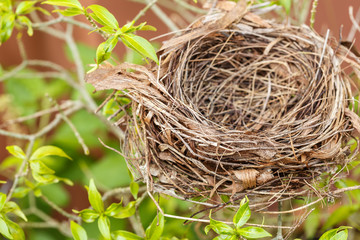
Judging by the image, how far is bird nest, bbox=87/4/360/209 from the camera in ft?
2.12

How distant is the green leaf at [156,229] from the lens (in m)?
0.65

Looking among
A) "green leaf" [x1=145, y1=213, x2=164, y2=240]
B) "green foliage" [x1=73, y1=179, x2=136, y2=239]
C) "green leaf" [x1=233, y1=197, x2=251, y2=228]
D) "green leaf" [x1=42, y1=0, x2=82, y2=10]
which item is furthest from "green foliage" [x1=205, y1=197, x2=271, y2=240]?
"green leaf" [x1=42, y1=0, x2=82, y2=10]

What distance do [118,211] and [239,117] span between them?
1.34ft

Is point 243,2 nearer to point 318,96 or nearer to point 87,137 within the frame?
point 318,96

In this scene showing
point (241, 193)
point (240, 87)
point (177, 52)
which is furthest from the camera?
point (240, 87)

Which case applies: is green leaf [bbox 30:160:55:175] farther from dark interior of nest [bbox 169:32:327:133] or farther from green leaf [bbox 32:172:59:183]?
dark interior of nest [bbox 169:32:327:133]

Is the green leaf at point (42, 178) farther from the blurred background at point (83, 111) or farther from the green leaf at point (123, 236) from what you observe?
the blurred background at point (83, 111)

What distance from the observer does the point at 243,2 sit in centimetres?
80

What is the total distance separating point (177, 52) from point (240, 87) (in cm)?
27

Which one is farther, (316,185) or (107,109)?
(107,109)

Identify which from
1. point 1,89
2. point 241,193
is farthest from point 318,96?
point 1,89

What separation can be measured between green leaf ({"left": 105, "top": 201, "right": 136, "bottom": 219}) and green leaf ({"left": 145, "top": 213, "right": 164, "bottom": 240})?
0.08 m

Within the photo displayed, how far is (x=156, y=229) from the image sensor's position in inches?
25.8

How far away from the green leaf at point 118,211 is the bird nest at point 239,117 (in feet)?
0.30
